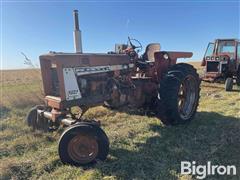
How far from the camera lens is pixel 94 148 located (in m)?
3.84

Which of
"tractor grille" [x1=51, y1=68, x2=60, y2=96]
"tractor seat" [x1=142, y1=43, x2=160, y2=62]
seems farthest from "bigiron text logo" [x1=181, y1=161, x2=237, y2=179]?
"tractor seat" [x1=142, y1=43, x2=160, y2=62]

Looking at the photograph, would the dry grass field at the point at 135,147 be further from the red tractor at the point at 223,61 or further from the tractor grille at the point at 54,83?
the red tractor at the point at 223,61

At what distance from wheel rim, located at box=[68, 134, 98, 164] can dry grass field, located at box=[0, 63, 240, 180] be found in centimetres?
14

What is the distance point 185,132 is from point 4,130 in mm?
3929

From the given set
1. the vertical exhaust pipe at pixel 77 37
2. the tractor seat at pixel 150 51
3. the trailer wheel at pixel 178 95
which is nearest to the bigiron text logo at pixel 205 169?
the trailer wheel at pixel 178 95

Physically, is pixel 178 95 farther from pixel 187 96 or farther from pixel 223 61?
pixel 223 61

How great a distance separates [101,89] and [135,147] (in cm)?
120

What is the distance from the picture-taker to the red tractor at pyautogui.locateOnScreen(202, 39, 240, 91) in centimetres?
1091

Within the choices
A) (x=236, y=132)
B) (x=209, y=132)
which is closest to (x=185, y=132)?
(x=209, y=132)

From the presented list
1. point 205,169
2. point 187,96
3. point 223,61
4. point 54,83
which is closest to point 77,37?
point 54,83

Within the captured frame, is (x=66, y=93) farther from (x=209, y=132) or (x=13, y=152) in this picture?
(x=209, y=132)

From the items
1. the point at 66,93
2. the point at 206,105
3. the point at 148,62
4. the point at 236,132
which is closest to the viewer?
the point at 66,93

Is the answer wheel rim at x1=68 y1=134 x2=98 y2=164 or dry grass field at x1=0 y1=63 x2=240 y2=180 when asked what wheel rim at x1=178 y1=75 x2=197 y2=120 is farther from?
wheel rim at x1=68 y1=134 x2=98 y2=164

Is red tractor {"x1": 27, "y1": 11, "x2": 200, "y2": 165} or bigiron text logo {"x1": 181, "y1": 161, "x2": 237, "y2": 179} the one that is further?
red tractor {"x1": 27, "y1": 11, "x2": 200, "y2": 165}
